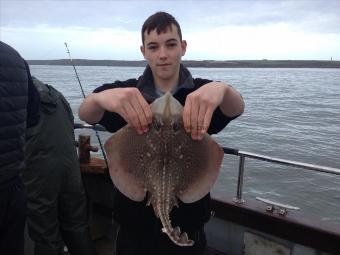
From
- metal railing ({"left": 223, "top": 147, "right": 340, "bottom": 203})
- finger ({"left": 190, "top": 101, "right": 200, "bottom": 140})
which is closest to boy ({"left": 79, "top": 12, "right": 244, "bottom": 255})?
finger ({"left": 190, "top": 101, "right": 200, "bottom": 140})

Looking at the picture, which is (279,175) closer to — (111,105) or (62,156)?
(62,156)

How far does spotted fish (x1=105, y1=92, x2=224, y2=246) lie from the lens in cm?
219

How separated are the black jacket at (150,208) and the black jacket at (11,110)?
2.82 feet

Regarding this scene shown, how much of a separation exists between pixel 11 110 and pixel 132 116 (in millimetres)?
1422

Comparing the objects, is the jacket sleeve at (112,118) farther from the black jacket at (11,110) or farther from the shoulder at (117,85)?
the black jacket at (11,110)

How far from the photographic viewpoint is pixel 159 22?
8.32 feet

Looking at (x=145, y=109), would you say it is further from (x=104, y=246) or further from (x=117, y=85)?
(x=104, y=246)

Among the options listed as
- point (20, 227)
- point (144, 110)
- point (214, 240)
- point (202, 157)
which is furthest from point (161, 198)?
point (214, 240)

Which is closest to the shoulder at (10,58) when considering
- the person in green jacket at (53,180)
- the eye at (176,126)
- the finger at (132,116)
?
the person in green jacket at (53,180)

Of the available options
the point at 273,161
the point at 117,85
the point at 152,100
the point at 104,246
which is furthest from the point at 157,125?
the point at 104,246

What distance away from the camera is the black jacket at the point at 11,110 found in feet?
9.95

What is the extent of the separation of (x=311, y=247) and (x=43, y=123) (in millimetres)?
2919

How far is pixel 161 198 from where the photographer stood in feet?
7.30

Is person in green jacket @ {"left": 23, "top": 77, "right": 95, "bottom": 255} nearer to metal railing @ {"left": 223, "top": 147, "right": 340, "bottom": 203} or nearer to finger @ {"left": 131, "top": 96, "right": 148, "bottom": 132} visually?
metal railing @ {"left": 223, "top": 147, "right": 340, "bottom": 203}
